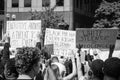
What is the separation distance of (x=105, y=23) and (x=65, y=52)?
3233 cm

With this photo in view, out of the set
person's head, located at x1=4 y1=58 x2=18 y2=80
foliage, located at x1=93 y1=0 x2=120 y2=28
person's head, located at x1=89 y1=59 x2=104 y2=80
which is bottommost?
foliage, located at x1=93 y1=0 x2=120 y2=28

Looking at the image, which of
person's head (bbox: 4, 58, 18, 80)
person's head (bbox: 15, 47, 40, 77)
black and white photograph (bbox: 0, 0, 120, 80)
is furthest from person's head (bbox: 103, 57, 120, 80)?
person's head (bbox: 4, 58, 18, 80)

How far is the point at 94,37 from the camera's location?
9633 mm

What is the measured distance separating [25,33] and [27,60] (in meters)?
10.3

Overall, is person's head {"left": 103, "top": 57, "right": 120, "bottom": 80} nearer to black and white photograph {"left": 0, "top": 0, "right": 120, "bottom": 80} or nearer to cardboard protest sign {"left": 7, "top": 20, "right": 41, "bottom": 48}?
black and white photograph {"left": 0, "top": 0, "right": 120, "bottom": 80}

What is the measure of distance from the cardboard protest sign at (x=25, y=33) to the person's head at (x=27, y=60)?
971cm

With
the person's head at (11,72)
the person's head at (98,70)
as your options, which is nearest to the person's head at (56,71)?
the person's head at (11,72)

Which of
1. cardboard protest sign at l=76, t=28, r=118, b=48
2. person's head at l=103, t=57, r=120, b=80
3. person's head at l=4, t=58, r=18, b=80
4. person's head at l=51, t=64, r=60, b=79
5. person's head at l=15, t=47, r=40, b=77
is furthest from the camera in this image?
cardboard protest sign at l=76, t=28, r=118, b=48

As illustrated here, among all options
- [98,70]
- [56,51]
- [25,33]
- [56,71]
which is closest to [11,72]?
[98,70]

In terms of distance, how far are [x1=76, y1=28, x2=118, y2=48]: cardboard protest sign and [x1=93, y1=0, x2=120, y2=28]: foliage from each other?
3465cm

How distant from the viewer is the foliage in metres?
44.6

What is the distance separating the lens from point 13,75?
502 centimetres

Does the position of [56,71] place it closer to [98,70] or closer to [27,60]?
[98,70]

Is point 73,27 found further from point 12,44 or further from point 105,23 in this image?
point 12,44
